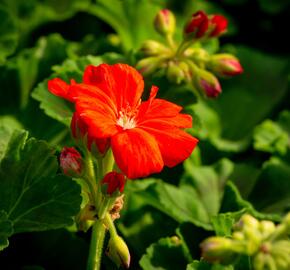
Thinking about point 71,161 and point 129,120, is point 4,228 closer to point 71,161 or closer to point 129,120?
point 71,161

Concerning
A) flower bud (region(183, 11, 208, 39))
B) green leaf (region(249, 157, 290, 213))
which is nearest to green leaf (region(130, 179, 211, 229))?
green leaf (region(249, 157, 290, 213))

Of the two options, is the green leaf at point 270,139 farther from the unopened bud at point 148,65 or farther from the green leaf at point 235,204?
the unopened bud at point 148,65

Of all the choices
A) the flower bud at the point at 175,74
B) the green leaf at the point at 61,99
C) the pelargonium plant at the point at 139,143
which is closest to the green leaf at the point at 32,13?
the pelargonium plant at the point at 139,143

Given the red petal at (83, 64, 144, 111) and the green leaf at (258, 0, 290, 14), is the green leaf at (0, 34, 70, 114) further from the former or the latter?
the green leaf at (258, 0, 290, 14)

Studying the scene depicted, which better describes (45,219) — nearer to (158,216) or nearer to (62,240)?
(62,240)

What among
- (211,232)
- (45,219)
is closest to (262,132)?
(211,232)

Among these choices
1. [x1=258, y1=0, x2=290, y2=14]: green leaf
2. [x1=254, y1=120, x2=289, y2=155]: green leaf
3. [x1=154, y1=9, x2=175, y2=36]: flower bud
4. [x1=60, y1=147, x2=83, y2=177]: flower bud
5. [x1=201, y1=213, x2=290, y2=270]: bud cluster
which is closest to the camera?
[x1=201, y1=213, x2=290, y2=270]: bud cluster
